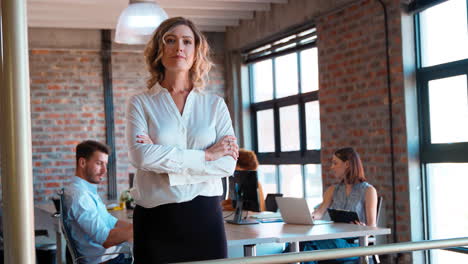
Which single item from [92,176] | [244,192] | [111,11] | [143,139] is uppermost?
[111,11]

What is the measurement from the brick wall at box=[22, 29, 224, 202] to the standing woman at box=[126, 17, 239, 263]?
6.98 m

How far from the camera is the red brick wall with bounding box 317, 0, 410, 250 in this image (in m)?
6.09

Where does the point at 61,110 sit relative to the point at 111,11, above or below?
below

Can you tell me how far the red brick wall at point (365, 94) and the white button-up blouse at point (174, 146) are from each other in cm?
386

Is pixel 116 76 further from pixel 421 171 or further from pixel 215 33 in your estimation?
pixel 421 171

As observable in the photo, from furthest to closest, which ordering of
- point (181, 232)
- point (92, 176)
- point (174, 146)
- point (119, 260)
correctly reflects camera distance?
1. point (92, 176)
2. point (119, 260)
3. point (174, 146)
4. point (181, 232)

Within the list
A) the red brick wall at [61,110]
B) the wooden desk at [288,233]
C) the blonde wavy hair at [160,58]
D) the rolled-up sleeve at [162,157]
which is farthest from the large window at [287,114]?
the rolled-up sleeve at [162,157]

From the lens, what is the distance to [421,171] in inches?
237

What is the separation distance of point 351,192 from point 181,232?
324 centimetres

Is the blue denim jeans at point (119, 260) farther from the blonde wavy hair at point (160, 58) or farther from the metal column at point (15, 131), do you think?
the metal column at point (15, 131)

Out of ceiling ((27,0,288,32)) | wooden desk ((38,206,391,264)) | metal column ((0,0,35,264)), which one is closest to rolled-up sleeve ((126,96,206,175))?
metal column ((0,0,35,264))

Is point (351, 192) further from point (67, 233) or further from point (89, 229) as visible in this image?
point (67, 233)

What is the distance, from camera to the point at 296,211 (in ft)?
14.7

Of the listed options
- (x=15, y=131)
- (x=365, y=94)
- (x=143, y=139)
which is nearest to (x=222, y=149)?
(x=143, y=139)
